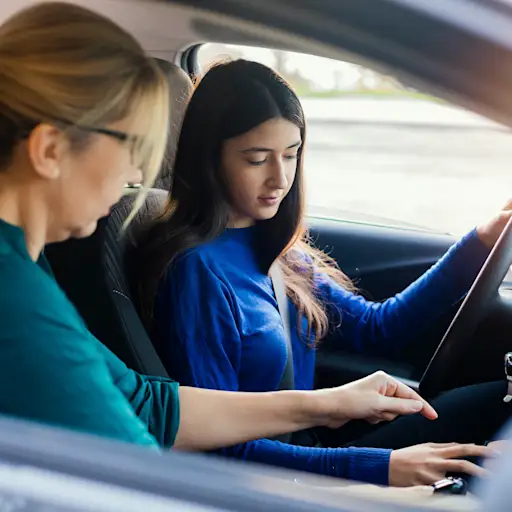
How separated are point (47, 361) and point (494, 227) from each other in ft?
3.47

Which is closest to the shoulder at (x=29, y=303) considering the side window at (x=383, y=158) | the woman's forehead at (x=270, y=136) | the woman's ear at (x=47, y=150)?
the woman's ear at (x=47, y=150)

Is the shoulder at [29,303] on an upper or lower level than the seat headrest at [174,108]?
lower

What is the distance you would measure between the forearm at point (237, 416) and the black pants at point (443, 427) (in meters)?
0.24

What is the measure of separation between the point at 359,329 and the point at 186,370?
0.58 m

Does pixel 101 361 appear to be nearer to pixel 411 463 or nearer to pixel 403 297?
pixel 411 463

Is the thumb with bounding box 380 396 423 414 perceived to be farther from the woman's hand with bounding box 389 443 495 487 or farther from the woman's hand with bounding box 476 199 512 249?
the woman's hand with bounding box 476 199 512 249

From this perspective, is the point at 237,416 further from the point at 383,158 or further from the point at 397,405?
the point at 383,158

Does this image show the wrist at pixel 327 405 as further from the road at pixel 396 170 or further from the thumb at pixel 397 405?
the road at pixel 396 170

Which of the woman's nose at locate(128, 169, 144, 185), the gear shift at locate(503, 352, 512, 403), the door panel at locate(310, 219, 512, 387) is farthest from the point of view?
the door panel at locate(310, 219, 512, 387)

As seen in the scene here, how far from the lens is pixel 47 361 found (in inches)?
41.4

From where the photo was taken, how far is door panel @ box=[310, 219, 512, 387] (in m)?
1.93

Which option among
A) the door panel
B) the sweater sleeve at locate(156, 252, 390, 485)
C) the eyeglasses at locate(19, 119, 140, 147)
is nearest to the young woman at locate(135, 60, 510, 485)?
the sweater sleeve at locate(156, 252, 390, 485)

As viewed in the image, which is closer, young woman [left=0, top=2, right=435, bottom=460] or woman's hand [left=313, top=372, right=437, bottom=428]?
young woman [left=0, top=2, right=435, bottom=460]

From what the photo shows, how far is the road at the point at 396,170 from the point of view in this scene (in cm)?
184
